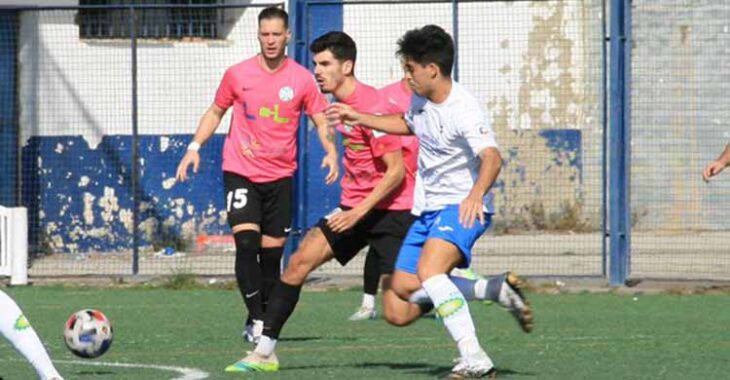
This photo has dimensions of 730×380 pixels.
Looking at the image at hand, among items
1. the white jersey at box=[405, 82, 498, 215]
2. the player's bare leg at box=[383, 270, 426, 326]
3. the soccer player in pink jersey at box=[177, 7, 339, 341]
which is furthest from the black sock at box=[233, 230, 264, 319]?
the white jersey at box=[405, 82, 498, 215]

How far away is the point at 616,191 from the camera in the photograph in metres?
16.5

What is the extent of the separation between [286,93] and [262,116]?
23 cm

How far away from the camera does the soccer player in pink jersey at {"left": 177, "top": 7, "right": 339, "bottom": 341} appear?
11.6 metres

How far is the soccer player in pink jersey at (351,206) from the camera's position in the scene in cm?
981

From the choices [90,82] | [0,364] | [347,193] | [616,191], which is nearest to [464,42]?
[616,191]

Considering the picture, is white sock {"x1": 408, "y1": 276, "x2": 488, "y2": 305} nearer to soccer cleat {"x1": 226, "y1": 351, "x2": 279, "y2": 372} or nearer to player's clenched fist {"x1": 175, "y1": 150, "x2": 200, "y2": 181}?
soccer cleat {"x1": 226, "y1": 351, "x2": 279, "y2": 372}

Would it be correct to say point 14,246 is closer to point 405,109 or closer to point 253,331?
point 253,331

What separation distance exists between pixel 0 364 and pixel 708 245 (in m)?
9.51

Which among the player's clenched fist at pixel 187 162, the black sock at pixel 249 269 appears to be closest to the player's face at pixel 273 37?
the player's clenched fist at pixel 187 162

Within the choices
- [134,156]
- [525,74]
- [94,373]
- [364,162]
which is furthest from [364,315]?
[525,74]

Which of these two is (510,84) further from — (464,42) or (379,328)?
(379,328)

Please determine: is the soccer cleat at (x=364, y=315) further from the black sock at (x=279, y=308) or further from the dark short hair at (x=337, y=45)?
the black sock at (x=279, y=308)

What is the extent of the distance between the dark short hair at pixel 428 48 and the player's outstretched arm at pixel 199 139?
262 cm

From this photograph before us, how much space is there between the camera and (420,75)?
908 cm
